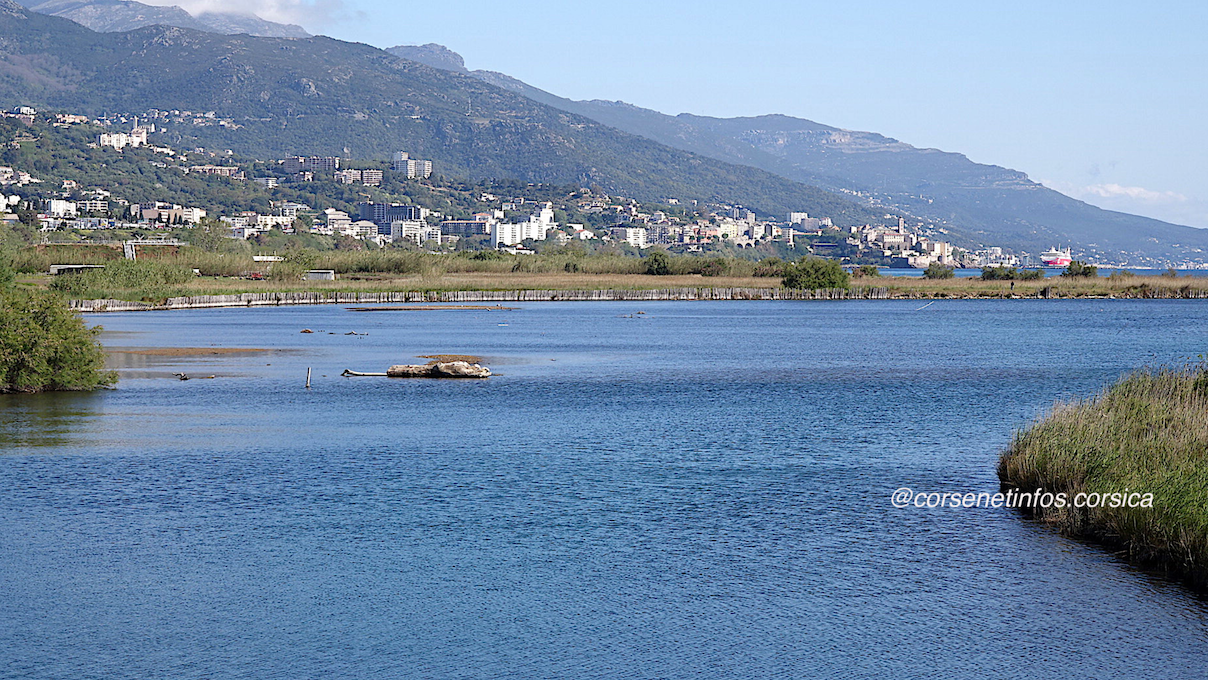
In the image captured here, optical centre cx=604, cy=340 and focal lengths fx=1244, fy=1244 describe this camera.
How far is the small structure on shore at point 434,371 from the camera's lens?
4597 cm

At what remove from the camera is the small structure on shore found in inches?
1810

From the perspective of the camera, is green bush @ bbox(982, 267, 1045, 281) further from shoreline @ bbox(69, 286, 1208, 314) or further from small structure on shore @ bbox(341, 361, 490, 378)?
small structure on shore @ bbox(341, 361, 490, 378)

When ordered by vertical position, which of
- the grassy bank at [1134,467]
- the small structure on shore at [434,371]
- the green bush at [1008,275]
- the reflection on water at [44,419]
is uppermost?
the green bush at [1008,275]

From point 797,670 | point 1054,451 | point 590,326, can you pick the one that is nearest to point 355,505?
point 797,670

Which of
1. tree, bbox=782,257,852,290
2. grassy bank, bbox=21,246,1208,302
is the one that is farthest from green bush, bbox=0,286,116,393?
tree, bbox=782,257,852,290

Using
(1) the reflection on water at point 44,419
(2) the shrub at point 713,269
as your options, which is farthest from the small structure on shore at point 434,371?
(2) the shrub at point 713,269

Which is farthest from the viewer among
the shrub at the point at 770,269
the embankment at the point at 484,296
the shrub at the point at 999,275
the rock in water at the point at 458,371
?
the shrub at the point at 770,269

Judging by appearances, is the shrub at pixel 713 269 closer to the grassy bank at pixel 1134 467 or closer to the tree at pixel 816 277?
the tree at pixel 816 277

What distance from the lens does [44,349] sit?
132 ft

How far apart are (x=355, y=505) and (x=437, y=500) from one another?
150cm

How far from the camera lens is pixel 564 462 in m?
27.3

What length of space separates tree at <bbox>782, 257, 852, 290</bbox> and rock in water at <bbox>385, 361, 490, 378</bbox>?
279 feet

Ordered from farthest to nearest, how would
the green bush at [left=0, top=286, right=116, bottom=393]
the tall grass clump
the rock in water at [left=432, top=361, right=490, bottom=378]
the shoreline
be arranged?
the shoreline < the tall grass clump < the rock in water at [left=432, top=361, right=490, bottom=378] < the green bush at [left=0, top=286, right=116, bottom=393]

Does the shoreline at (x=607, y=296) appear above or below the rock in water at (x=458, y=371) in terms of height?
above
